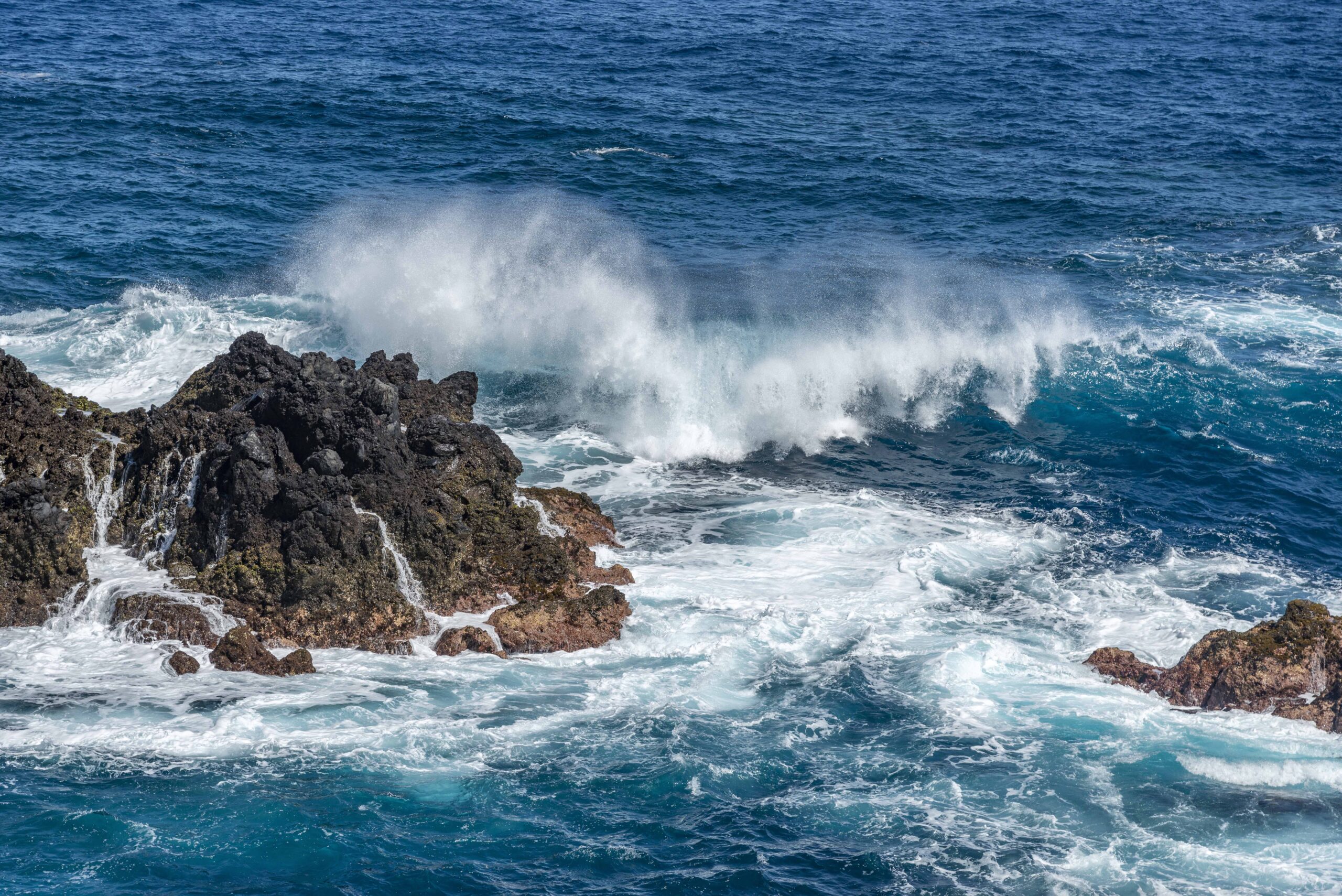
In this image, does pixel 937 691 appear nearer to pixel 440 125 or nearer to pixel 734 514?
pixel 734 514

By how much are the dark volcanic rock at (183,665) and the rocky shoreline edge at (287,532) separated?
2.2 inches

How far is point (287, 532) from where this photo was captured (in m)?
24.8

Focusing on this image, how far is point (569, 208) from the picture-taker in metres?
50.6

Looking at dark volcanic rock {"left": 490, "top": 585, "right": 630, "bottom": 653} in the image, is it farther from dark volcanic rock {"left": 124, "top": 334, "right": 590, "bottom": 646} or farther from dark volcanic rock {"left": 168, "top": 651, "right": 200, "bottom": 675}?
dark volcanic rock {"left": 168, "top": 651, "right": 200, "bottom": 675}

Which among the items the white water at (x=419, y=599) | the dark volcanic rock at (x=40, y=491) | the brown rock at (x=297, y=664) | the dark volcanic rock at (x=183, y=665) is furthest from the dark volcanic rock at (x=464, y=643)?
the dark volcanic rock at (x=40, y=491)

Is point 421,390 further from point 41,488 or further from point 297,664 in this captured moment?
point 297,664

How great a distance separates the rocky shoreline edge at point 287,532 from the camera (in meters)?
24.5

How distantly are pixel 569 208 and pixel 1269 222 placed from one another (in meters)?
28.2

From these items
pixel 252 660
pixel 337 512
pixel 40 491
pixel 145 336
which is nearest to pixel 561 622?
pixel 337 512

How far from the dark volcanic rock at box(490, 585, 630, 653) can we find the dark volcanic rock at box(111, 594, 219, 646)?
5402 millimetres

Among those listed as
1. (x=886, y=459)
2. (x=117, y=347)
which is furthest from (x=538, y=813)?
(x=117, y=347)

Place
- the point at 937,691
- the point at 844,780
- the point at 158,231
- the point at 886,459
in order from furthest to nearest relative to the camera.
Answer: the point at 158,231 → the point at 886,459 → the point at 937,691 → the point at 844,780

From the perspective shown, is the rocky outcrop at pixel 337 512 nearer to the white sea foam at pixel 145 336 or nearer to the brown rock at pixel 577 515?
the brown rock at pixel 577 515

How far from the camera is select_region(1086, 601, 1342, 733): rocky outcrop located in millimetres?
22875
